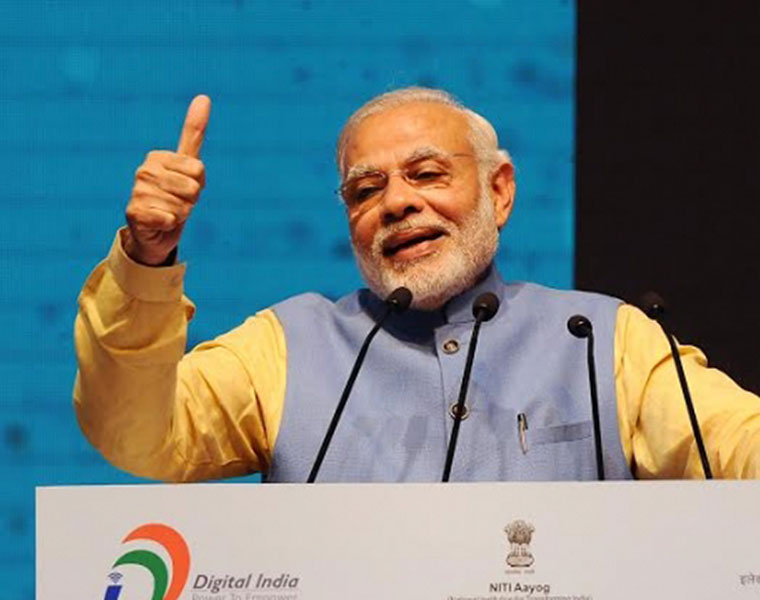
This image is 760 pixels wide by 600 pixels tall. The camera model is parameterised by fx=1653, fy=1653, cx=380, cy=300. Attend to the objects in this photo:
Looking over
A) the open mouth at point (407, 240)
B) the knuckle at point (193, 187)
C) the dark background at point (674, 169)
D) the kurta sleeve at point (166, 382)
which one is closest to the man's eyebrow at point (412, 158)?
the open mouth at point (407, 240)

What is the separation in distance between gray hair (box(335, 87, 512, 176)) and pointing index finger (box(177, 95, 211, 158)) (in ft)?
1.67

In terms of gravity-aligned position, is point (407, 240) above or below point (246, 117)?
below

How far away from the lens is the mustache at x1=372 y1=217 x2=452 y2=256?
250cm

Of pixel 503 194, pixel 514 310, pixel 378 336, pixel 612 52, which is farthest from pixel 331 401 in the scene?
pixel 612 52

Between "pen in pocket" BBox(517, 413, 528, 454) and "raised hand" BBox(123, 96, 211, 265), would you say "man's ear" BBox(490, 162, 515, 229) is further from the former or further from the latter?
"raised hand" BBox(123, 96, 211, 265)

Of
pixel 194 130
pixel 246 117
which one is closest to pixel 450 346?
pixel 194 130

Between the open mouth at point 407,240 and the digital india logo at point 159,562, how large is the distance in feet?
3.11

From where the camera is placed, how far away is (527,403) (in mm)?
2357

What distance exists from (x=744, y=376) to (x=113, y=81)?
1.24 meters

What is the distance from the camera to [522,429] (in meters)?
2.32

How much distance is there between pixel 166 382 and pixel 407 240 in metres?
0.53

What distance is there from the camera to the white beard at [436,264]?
2475mm

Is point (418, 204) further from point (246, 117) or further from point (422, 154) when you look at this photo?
point (246, 117)

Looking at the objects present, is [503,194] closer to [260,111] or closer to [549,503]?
[260,111]
